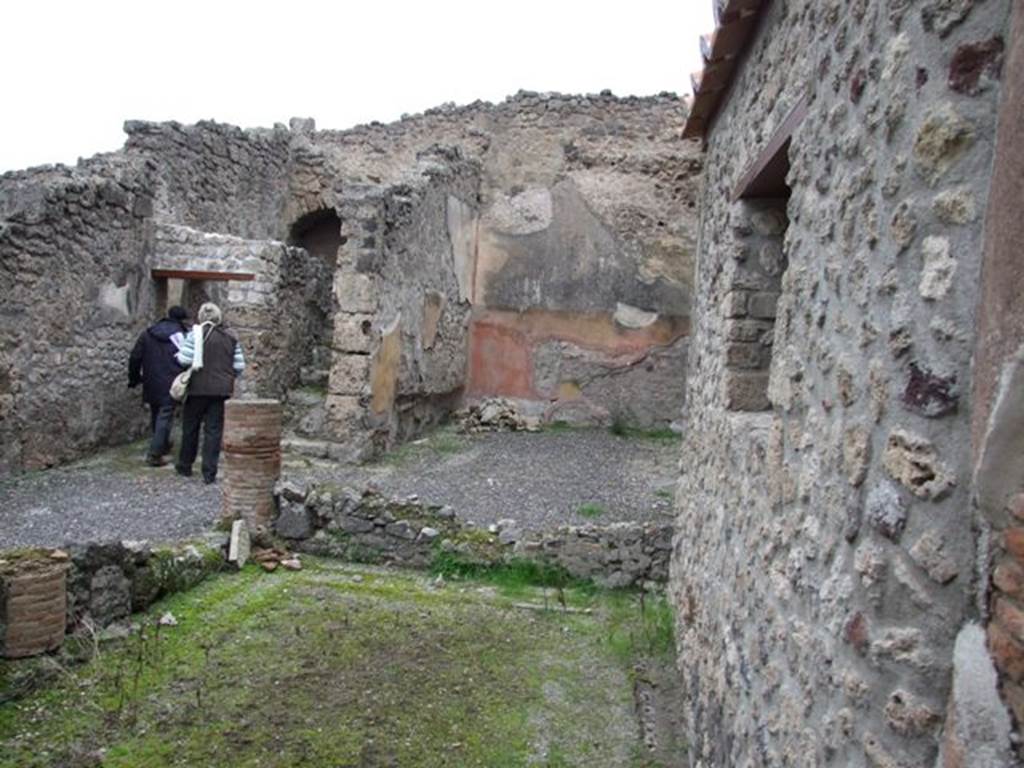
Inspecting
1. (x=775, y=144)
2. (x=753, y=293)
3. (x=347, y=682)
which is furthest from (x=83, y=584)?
(x=775, y=144)

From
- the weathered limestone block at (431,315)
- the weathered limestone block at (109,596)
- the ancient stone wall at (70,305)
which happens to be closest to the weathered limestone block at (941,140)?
the weathered limestone block at (109,596)

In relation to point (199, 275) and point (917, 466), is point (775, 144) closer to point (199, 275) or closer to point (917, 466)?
point (917, 466)

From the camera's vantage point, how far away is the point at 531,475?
316 inches

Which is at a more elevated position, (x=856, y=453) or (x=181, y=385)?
(x=856, y=453)

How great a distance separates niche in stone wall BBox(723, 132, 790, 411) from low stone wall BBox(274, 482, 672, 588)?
1849 millimetres

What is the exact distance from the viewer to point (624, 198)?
11258 millimetres

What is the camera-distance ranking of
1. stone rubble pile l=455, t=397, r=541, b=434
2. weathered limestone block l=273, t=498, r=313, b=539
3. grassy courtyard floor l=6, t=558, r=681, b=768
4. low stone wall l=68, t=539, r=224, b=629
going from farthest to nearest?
stone rubble pile l=455, t=397, r=541, b=434 → weathered limestone block l=273, t=498, r=313, b=539 → low stone wall l=68, t=539, r=224, b=629 → grassy courtyard floor l=6, t=558, r=681, b=768

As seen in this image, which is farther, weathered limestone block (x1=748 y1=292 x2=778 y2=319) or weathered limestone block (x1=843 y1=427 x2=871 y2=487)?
weathered limestone block (x1=748 y1=292 x2=778 y2=319)

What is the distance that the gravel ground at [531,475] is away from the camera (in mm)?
6660

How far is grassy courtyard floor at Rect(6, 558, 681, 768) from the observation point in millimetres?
3305

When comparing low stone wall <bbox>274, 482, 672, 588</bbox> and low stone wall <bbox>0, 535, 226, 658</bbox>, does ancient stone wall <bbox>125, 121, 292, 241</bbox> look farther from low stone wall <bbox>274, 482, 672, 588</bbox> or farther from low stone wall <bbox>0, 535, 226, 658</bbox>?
low stone wall <bbox>0, 535, 226, 658</bbox>

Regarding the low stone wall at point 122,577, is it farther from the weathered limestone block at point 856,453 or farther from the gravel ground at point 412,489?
the weathered limestone block at point 856,453

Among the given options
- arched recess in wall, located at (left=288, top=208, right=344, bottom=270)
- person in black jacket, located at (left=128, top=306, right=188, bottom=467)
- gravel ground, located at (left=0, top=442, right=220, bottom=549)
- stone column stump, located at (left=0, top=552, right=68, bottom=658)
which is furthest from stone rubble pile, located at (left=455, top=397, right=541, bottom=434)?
stone column stump, located at (left=0, top=552, right=68, bottom=658)

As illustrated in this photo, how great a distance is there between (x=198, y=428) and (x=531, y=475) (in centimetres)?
297
